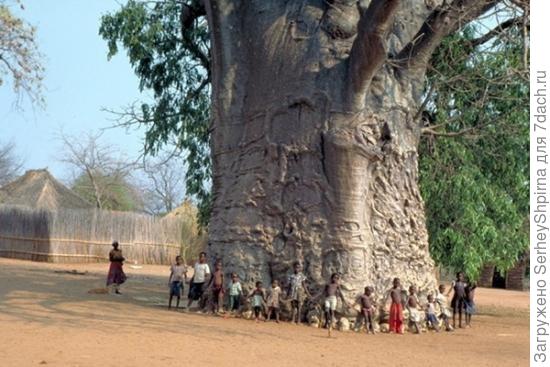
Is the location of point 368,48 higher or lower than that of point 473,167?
higher

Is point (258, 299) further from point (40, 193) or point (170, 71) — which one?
point (40, 193)

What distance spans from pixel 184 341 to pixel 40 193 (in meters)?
25.7

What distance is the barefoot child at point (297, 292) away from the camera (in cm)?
1227

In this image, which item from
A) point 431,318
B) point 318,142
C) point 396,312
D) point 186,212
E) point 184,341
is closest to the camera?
point 184,341

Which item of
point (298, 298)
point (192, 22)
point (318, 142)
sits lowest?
point (298, 298)

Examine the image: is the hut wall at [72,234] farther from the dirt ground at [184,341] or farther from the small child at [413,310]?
the small child at [413,310]

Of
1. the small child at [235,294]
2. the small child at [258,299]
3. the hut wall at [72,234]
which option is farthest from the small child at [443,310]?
the hut wall at [72,234]

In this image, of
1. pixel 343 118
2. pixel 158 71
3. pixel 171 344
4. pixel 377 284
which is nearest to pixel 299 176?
pixel 343 118

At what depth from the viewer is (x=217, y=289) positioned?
12797 mm

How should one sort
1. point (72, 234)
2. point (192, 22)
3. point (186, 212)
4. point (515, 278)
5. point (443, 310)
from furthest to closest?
point (515, 278)
point (186, 212)
point (72, 234)
point (192, 22)
point (443, 310)

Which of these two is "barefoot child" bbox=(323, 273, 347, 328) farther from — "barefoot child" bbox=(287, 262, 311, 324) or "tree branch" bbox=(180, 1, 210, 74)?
"tree branch" bbox=(180, 1, 210, 74)

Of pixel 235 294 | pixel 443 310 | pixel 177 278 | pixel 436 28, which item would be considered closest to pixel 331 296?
pixel 235 294

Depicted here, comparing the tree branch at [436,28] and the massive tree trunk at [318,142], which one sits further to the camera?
the massive tree trunk at [318,142]

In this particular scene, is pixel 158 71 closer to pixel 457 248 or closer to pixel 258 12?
pixel 258 12
